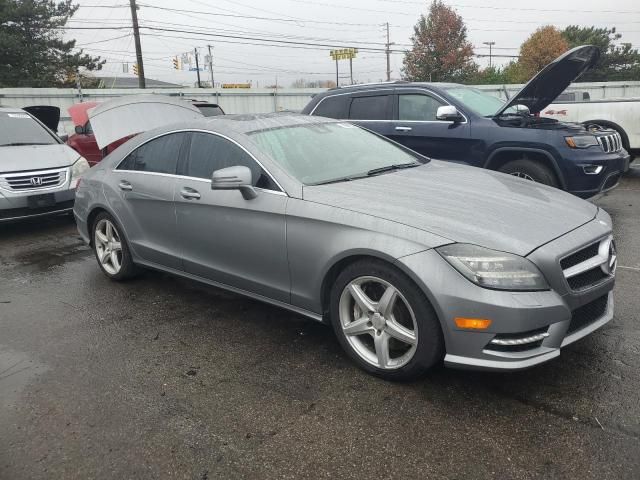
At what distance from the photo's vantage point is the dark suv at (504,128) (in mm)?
6195

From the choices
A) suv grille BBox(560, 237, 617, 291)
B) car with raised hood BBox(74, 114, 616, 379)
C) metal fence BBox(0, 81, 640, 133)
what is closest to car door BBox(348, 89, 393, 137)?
car with raised hood BBox(74, 114, 616, 379)

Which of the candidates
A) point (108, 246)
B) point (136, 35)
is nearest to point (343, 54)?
point (136, 35)

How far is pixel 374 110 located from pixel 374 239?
16.6ft

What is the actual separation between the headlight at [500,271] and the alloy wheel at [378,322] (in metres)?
0.39

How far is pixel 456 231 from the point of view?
109 inches

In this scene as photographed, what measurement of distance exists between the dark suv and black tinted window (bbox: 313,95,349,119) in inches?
0.6

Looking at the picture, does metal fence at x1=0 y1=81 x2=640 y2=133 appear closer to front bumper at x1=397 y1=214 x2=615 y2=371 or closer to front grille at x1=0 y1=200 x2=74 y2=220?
front grille at x1=0 y1=200 x2=74 y2=220

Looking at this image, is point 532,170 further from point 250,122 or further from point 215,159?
point 215,159

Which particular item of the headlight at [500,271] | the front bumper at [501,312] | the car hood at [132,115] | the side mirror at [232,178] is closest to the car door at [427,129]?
the car hood at [132,115]

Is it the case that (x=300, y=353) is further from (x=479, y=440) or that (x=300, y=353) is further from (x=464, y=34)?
(x=464, y=34)

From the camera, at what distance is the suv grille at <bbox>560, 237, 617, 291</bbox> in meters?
2.76

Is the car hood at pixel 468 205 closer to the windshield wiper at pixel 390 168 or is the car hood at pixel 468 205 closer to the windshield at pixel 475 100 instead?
the windshield wiper at pixel 390 168

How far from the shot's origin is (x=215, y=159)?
3918 mm

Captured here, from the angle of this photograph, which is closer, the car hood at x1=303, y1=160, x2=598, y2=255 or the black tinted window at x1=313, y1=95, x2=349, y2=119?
the car hood at x1=303, y1=160, x2=598, y2=255
